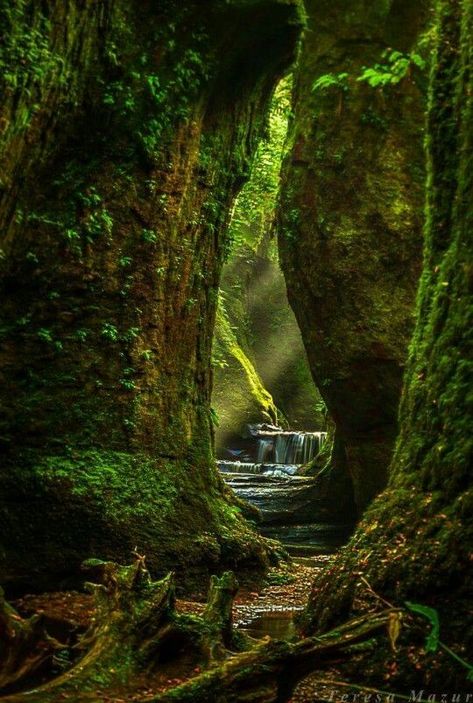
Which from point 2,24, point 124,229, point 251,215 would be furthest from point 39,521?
point 251,215

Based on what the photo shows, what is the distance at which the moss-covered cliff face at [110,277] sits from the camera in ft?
18.9

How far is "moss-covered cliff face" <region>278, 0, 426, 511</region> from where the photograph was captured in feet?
38.4

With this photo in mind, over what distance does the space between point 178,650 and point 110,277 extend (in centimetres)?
410

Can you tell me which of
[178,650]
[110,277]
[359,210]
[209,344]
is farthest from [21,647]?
[359,210]

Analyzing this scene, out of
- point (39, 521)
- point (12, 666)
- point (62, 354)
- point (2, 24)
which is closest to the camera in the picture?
point (12, 666)

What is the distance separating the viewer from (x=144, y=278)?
6.94m

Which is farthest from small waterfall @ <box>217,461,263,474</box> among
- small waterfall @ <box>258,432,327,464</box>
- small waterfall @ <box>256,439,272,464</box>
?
small waterfall @ <box>256,439,272,464</box>

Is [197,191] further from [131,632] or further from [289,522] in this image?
[289,522]

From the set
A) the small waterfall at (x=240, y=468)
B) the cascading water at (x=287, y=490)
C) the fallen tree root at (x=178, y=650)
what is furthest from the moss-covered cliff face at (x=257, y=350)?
the fallen tree root at (x=178, y=650)

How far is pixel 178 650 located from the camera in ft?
10.9

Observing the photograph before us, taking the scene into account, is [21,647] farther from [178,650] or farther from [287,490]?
[287,490]

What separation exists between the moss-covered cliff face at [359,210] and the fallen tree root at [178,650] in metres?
8.53

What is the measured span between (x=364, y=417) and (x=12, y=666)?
1002cm

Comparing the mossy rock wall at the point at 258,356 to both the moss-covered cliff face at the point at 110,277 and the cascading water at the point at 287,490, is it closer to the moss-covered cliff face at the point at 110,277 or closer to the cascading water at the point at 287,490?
the cascading water at the point at 287,490
